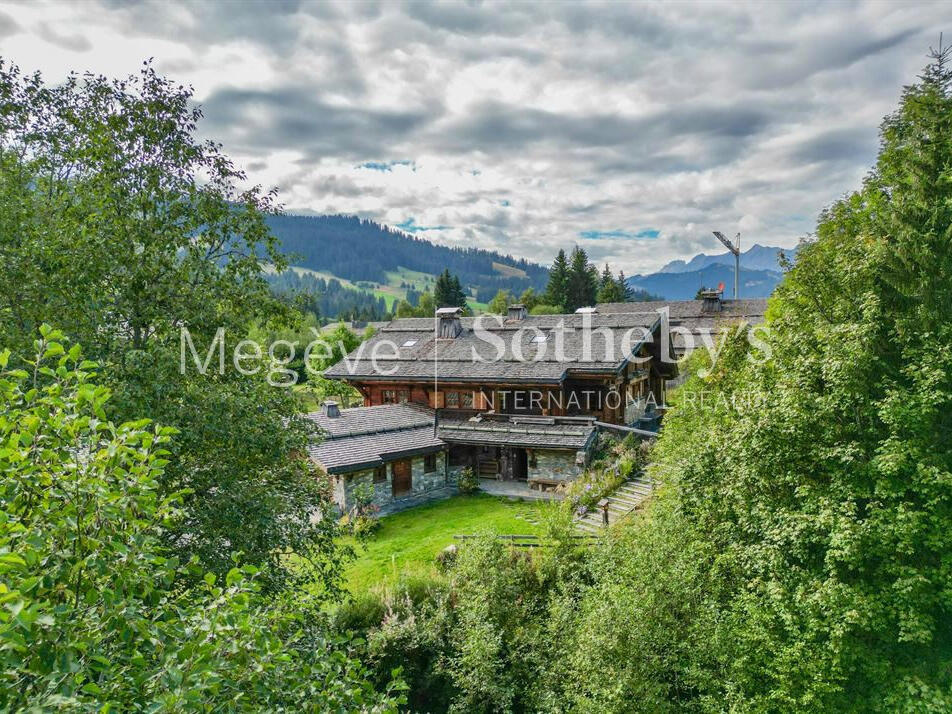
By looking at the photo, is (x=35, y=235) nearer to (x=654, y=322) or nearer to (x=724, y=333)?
(x=724, y=333)

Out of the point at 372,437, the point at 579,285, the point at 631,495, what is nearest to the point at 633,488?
the point at 631,495

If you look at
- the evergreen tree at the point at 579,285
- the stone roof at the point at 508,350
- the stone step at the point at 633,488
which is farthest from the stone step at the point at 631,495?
the evergreen tree at the point at 579,285

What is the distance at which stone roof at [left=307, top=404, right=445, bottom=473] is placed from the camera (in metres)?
21.7

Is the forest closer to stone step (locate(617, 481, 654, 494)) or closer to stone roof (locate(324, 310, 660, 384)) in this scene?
stone step (locate(617, 481, 654, 494))

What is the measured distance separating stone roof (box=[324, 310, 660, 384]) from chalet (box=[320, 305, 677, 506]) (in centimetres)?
7

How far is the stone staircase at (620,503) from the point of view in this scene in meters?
18.6

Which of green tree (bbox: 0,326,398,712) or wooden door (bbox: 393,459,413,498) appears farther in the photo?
wooden door (bbox: 393,459,413,498)

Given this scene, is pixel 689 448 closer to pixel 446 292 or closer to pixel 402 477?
pixel 402 477

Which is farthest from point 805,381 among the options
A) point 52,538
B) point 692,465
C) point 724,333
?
point 52,538

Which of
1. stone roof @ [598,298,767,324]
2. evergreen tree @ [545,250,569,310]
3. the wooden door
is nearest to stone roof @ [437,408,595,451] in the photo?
the wooden door

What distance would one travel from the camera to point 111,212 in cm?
870

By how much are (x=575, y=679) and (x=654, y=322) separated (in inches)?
836

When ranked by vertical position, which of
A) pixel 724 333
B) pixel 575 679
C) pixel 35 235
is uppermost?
pixel 35 235

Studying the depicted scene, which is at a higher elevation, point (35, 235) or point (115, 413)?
point (35, 235)
